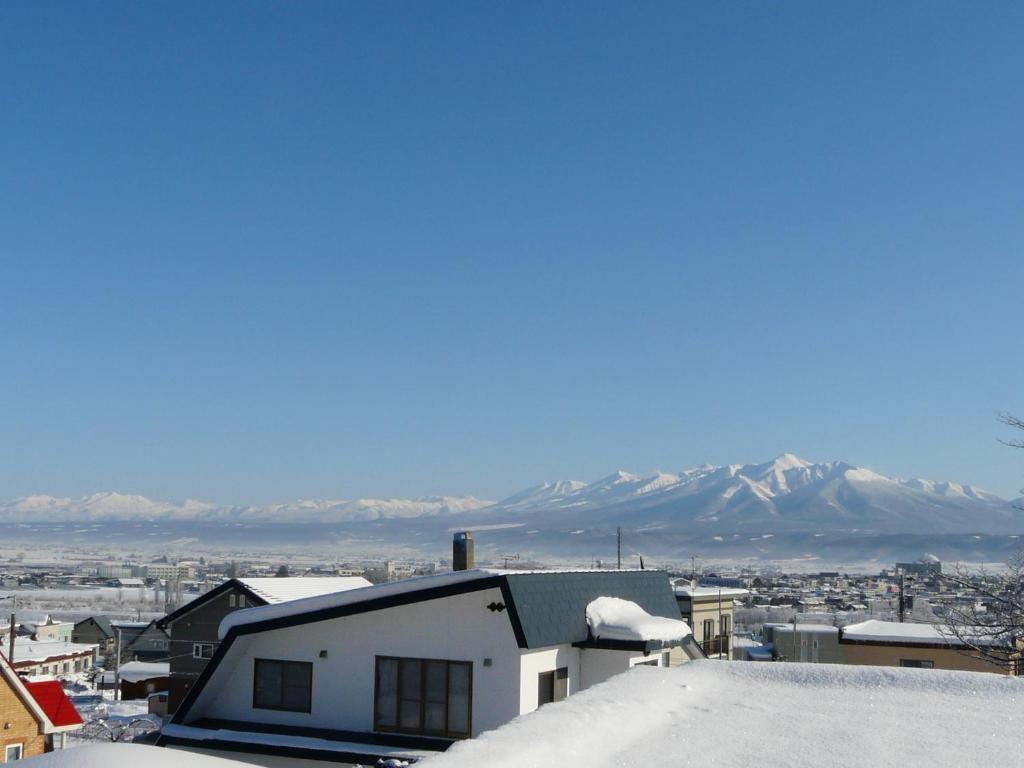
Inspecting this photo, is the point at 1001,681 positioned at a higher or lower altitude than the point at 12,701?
higher

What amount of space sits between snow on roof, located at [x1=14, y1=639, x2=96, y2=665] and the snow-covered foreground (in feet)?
186

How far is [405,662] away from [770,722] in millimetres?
10220

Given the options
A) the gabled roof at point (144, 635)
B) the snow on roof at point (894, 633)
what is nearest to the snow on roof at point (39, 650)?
the gabled roof at point (144, 635)

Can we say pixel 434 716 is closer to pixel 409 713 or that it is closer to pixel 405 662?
pixel 409 713

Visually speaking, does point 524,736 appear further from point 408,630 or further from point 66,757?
point 408,630

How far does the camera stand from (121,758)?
3.92 m

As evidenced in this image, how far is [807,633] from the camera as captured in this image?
44.3 metres

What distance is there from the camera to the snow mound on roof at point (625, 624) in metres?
14.8

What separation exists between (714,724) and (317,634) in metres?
11.1

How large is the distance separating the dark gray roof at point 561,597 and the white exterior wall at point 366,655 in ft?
1.28

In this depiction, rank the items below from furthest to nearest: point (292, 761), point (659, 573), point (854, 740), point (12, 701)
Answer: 1. point (12, 701)
2. point (659, 573)
3. point (292, 761)
4. point (854, 740)

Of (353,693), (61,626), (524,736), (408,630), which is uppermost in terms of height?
(524,736)

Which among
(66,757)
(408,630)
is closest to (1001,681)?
(66,757)

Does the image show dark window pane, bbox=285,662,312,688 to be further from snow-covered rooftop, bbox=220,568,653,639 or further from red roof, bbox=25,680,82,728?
red roof, bbox=25,680,82,728
